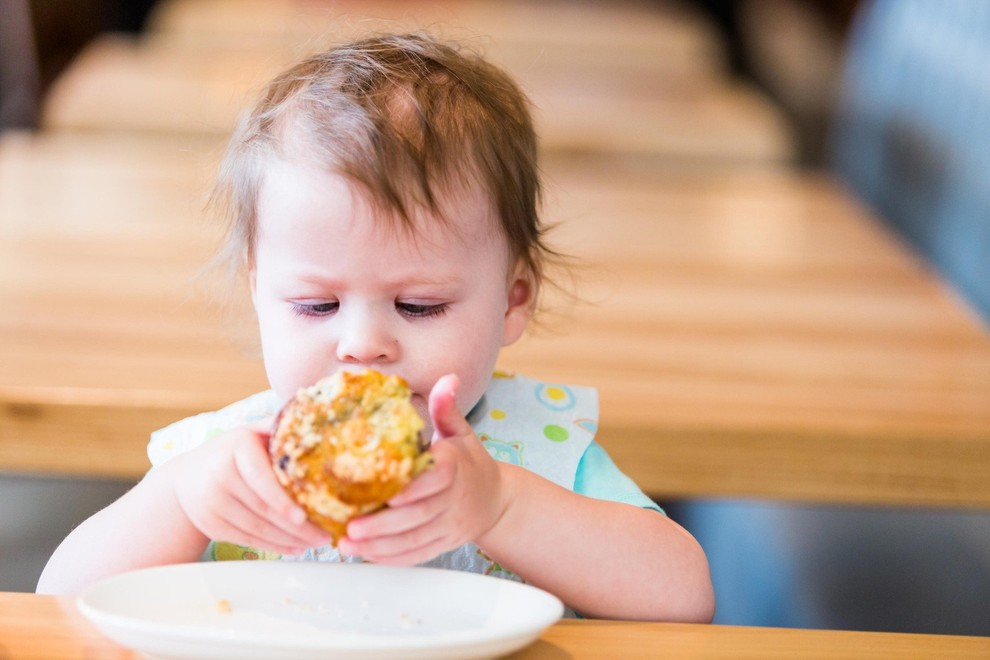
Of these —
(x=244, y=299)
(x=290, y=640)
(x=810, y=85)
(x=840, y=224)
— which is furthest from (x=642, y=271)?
(x=810, y=85)

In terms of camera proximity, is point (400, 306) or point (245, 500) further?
point (400, 306)

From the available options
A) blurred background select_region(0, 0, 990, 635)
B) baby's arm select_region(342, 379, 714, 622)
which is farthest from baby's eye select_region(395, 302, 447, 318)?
blurred background select_region(0, 0, 990, 635)

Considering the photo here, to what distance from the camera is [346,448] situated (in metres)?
0.74

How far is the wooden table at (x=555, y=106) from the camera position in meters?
3.11

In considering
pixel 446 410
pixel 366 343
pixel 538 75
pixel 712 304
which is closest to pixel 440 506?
pixel 446 410

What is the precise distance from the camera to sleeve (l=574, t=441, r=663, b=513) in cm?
106

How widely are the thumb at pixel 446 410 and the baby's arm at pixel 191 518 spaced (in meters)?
0.11

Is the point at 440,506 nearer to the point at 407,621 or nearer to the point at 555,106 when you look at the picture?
the point at 407,621

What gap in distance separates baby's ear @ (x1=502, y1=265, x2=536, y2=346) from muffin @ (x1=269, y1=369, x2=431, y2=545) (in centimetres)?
34

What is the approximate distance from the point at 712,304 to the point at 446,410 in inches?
48.0

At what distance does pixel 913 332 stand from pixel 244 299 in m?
1.00

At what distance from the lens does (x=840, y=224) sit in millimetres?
2555

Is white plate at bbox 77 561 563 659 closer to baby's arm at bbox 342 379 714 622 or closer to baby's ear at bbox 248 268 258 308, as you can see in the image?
baby's arm at bbox 342 379 714 622

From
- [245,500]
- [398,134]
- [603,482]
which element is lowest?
[603,482]
